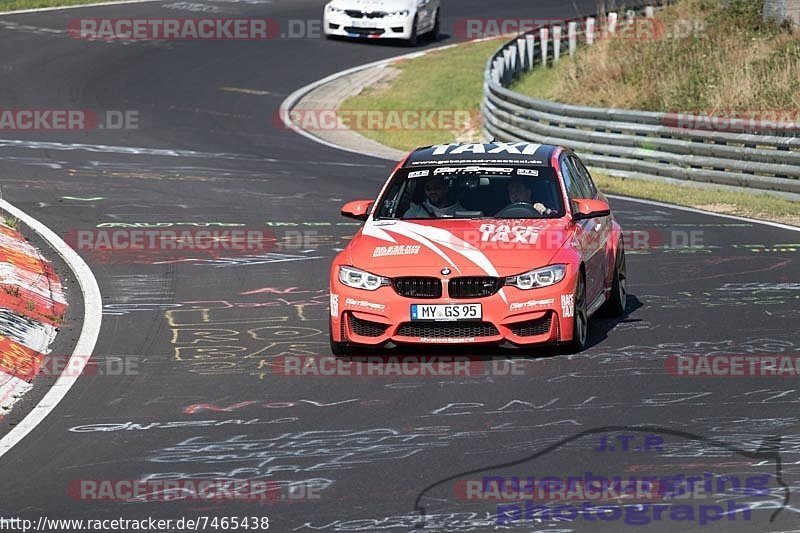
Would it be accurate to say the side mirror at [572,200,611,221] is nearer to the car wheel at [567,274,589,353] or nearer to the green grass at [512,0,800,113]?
the car wheel at [567,274,589,353]

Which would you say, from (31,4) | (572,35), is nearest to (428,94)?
(572,35)

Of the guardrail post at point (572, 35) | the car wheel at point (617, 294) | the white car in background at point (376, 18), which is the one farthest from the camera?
the white car in background at point (376, 18)

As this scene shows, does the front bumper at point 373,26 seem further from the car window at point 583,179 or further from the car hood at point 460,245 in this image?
the car hood at point 460,245

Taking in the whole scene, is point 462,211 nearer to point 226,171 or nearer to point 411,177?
point 411,177

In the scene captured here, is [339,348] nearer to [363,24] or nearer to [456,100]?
[456,100]

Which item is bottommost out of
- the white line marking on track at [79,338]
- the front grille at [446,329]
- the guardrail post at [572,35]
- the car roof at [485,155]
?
the guardrail post at [572,35]

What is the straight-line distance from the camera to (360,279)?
436 inches

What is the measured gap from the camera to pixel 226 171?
22.9 m

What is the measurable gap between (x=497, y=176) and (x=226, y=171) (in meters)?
11.4

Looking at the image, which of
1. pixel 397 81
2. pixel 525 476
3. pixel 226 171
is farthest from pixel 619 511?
pixel 397 81

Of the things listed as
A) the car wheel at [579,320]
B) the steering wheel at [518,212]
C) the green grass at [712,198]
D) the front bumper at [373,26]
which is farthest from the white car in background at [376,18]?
the car wheel at [579,320]

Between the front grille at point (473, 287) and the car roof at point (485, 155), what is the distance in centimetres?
164

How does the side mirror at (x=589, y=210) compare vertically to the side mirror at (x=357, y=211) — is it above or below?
above

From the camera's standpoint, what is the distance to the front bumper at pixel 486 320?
10.8 metres
